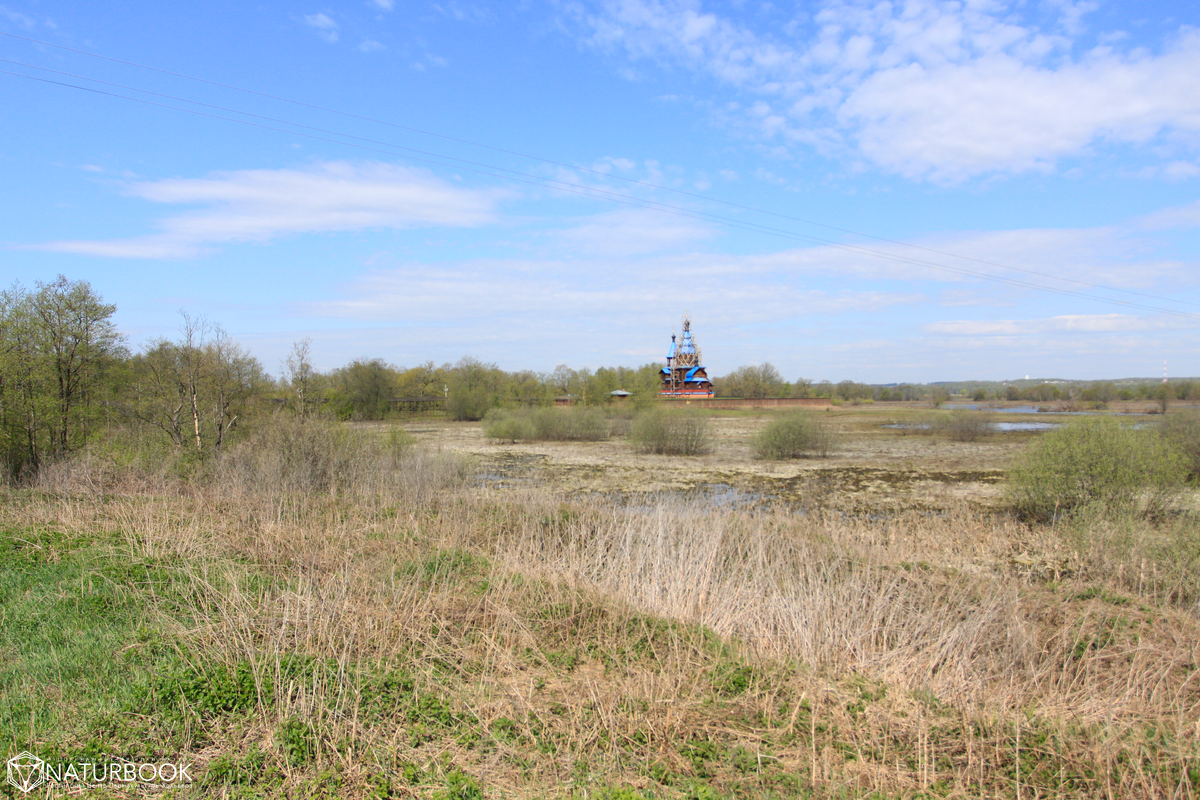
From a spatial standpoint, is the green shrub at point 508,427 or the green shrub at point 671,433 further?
the green shrub at point 508,427

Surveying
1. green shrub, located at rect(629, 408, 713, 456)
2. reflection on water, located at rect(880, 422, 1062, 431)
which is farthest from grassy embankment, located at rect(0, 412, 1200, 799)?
reflection on water, located at rect(880, 422, 1062, 431)

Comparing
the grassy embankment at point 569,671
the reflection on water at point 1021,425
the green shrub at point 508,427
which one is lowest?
the reflection on water at point 1021,425

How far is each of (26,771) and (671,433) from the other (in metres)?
29.3

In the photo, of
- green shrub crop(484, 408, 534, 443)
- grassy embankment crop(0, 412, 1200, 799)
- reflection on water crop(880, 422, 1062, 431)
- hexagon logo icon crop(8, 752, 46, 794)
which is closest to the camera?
hexagon logo icon crop(8, 752, 46, 794)

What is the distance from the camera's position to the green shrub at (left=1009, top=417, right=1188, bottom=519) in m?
12.1

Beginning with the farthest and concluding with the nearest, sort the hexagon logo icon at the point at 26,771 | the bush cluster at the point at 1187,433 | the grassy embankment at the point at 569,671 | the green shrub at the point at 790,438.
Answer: the green shrub at the point at 790,438
the bush cluster at the point at 1187,433
the grassy embankment at the point at 569,671
the hexagon logo icon at the point at 26,771

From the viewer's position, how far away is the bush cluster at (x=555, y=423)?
124 feet

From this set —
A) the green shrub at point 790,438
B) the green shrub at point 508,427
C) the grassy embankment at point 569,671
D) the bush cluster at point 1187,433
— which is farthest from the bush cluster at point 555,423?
the grassy embankment at point 569,671

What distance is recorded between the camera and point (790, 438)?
93.9 feet

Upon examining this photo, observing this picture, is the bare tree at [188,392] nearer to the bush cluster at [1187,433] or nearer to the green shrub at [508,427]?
the green shrub at [508,427]

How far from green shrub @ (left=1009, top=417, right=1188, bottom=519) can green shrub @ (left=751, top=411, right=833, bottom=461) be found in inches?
576

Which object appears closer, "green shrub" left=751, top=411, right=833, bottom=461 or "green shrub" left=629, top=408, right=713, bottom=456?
"green shrub" left=751, top=411, right=833, bottom=461

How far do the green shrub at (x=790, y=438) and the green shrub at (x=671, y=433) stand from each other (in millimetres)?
3315

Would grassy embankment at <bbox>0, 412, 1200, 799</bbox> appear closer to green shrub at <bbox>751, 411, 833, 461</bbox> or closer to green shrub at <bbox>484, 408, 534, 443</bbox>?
green shrub at <bbox>751, 411, 833, 461</bbox>
